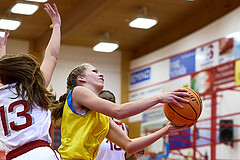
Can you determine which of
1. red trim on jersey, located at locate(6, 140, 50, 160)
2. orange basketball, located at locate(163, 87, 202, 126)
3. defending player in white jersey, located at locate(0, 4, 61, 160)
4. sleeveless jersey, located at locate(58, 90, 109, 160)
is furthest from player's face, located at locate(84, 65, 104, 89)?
red trim on jersey, located at locate(6, 140, 50, 160)

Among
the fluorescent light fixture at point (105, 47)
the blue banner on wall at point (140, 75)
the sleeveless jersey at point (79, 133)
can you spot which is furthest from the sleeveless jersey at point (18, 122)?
the blue banner on wall at point (140, 75)

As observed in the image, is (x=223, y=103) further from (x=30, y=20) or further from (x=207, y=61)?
(x=30, y=20)

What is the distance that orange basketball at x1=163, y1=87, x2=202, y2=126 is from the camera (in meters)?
3.61

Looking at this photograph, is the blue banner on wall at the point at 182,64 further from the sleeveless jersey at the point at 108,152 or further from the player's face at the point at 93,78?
the player's face at the point at 93,78

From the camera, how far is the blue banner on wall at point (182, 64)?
547 inches

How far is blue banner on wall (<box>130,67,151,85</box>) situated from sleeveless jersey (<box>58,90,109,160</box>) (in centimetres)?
1246

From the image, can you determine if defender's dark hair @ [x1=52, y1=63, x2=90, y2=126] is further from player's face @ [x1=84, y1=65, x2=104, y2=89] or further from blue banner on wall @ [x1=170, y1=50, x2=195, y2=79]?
blue banner on wall @ [x1=170, y1=50, x2=195, y2=79]

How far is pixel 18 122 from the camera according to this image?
3.09m

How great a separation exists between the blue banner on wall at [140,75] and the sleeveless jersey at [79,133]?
12.5 metres

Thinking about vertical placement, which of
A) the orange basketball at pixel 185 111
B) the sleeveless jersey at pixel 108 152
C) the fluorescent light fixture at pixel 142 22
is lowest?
the sleeveless jersey at pixel 108 152

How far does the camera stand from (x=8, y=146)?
3102 millimetres

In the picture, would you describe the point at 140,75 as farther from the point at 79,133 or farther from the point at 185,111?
the point at 185,111

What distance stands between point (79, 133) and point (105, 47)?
507 inches

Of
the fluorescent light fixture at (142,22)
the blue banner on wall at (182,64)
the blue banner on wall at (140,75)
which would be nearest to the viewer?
the blue banner on wall at (182,64)
